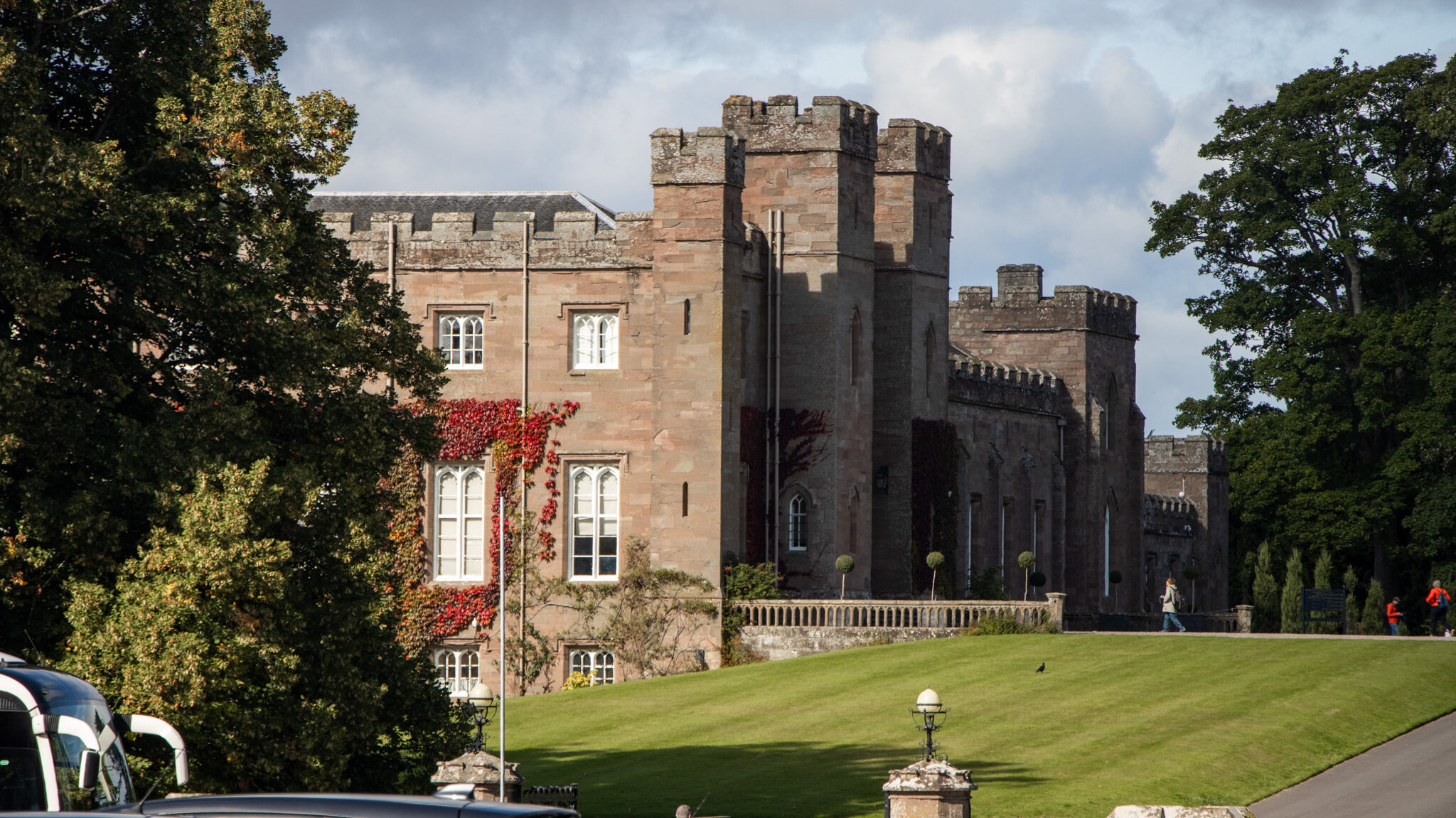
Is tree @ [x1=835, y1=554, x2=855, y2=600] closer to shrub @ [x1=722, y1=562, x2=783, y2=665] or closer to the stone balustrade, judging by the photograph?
the stone balustrade

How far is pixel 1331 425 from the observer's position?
46781mm

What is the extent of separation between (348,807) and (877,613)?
88.2 ft

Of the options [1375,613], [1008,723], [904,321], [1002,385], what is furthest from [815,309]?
[1375,613]

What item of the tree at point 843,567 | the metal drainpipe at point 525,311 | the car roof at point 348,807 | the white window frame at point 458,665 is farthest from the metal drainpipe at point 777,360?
the car roof at point 348,807

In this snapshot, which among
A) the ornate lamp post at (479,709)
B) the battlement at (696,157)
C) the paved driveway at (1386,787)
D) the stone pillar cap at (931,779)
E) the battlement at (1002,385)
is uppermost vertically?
the battlement at (696,157)

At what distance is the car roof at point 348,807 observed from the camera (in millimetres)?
7508

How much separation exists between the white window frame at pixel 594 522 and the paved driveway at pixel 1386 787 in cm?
1508

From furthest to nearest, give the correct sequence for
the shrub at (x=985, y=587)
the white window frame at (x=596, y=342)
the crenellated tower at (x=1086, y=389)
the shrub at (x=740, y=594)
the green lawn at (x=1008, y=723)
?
the crenellated tower at (x=1086, y=389) → the shrub at (x=985, y=587) → the white window frame at (x=596, y=342) → the shrub at (x=740, y=594) → the green lawn at (x=1008, y=723)

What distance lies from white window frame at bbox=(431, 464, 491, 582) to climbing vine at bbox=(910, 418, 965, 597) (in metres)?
9.10

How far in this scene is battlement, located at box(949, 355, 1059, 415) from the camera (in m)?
43.4

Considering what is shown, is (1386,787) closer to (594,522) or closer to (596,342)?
(594,522)

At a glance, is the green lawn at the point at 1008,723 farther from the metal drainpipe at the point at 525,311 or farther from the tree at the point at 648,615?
the metal drainpipe at the point at 525,311

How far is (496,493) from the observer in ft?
115

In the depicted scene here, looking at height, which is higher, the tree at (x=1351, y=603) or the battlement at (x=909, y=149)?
the battlement at (x=909, y=149)
